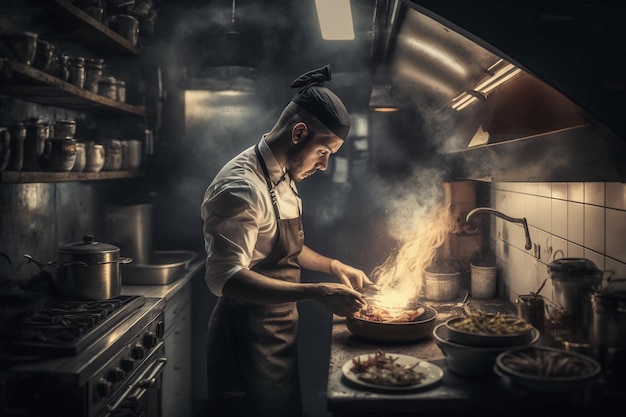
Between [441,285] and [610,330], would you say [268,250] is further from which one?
[610,330]

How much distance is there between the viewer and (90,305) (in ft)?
8.80

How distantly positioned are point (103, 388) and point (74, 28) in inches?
88.3

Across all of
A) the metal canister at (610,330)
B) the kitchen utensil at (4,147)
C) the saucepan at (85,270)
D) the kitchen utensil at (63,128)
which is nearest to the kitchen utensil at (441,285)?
the metal canister at (610,330)

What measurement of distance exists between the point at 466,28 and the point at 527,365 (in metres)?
1.09

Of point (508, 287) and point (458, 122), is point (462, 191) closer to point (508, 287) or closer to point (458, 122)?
point (458, 122)

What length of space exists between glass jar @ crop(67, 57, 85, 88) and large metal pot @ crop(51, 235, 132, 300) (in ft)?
2.99

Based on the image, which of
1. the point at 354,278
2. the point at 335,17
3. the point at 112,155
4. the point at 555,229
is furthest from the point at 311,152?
the point at 112,155

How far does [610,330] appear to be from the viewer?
179cm

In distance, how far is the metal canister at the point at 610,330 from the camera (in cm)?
176

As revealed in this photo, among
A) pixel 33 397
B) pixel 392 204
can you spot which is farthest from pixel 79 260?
pixel 392 204

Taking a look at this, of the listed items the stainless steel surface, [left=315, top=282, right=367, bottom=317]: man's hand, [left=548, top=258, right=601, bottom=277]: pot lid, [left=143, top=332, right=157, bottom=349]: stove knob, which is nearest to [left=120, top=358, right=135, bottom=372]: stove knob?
[left=143, top=332, right=157, bottom=349]: stove knob

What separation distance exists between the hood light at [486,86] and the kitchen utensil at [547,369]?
3.48 ft

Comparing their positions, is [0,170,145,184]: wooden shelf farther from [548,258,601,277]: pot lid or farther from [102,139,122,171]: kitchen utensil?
[548,258,601,277]: pot lid

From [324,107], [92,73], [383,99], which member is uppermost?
[92,73]
